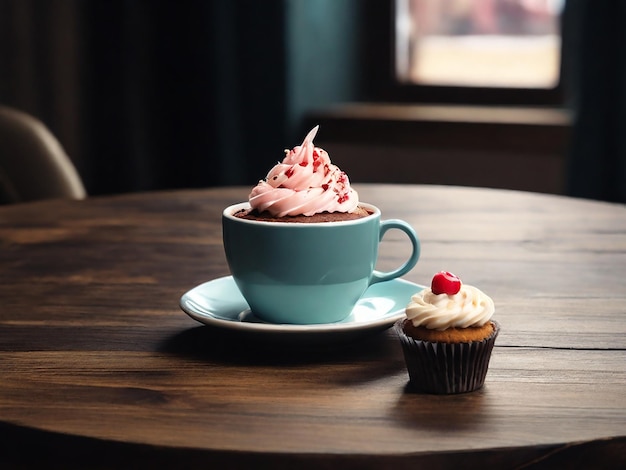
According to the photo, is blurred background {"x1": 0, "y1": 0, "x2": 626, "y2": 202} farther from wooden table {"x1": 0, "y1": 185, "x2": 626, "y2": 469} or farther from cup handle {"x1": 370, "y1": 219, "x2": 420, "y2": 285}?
cup handle {"x1": 370, "y1": 219, "x2": 420, "y2": 285}

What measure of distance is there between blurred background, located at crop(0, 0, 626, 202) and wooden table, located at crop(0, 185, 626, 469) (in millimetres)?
1659

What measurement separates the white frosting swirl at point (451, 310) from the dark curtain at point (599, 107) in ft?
6.21

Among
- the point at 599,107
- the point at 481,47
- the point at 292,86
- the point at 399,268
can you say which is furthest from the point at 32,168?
the point at 481,47

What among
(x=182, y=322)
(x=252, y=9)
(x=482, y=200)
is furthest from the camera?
(x=252, y=9)

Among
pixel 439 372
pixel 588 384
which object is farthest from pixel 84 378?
pixel 588 384

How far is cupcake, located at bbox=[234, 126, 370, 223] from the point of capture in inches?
29.8

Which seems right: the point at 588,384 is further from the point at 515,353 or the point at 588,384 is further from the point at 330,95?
the point at 330,95

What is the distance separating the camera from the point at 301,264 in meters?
Answer: 0.75

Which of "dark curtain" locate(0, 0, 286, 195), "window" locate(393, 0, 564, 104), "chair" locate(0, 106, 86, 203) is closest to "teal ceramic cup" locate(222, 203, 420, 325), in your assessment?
"chair" locate(0, 106, 86, 203)

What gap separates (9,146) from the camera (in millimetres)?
1696

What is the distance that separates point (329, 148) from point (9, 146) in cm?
139

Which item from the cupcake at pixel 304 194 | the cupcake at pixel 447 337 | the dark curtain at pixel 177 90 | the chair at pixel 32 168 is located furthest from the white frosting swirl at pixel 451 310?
the dark curtain at pixel 177 90

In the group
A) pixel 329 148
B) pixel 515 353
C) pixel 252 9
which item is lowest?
pixel 329 148

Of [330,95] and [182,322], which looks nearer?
[182,322]
